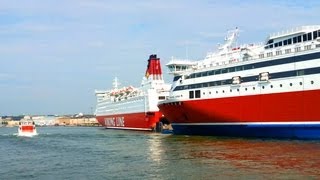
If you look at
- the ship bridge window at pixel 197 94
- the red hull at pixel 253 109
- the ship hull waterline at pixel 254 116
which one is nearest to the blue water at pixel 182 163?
the ship hull waterline at pixel 254 116

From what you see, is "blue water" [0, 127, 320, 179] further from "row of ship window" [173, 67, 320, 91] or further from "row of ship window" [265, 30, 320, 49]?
"row of ship window" [265, 30, 320, 49]

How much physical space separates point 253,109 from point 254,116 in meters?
0.65

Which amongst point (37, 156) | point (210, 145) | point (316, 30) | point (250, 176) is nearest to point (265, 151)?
point (210, 145)

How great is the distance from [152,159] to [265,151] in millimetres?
7945

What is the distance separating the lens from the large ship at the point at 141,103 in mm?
75625

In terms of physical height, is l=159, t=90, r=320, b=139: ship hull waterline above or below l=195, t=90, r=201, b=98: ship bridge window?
below

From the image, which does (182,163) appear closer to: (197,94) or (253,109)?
(253,109)

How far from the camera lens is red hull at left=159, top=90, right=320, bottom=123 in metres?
38.4

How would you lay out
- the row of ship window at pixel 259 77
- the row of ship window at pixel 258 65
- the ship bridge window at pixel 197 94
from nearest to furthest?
the row of ship window at pixel 259 77
the row of ship window at pixel 258 65
the ship bridge window at pixel 197 94

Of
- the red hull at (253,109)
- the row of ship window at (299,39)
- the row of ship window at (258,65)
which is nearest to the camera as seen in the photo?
the red hull at (253,109)

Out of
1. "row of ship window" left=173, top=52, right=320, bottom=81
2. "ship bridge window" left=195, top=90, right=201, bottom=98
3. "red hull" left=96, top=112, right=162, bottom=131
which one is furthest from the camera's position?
"red hull" left=96, top=112, right=162, bottom=131

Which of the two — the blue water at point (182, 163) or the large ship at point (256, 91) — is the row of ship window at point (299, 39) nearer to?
the large ship at point (256, 91)

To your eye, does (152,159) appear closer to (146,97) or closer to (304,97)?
(304,97)

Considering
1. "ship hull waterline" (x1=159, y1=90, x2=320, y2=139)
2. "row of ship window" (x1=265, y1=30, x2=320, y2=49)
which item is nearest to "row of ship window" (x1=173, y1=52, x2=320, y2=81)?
"row of ship window" (x1=265, y1=30, x2=320, y2=49)
